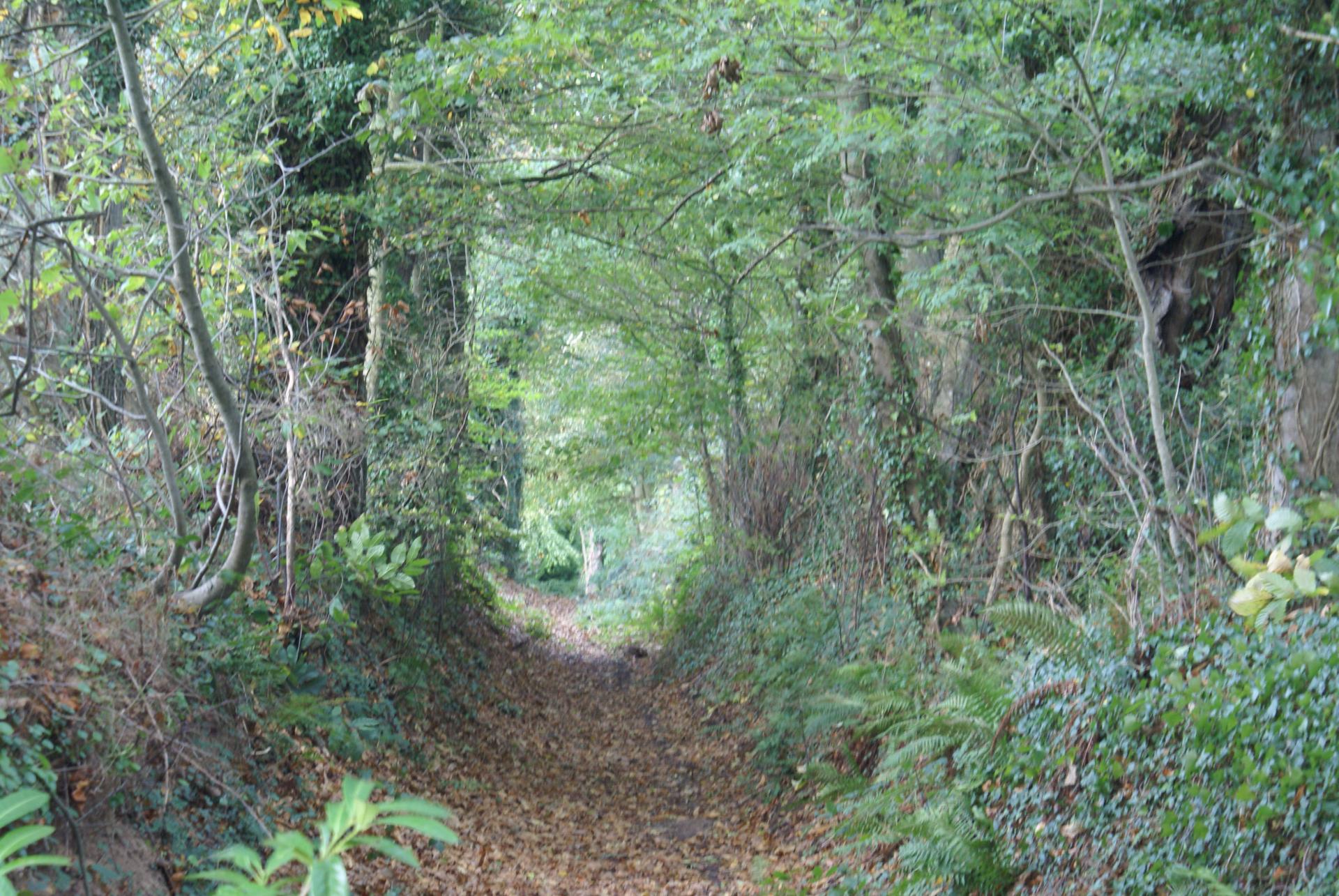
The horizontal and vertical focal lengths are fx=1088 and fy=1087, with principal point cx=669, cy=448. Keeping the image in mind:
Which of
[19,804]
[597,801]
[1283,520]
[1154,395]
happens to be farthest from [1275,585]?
[597,801]

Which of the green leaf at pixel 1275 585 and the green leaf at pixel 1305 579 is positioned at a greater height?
the green leaf at pixel 1305 579

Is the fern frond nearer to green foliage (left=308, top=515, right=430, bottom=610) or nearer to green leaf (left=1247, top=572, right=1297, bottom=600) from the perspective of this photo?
green leaf (left=1247, top=572, right=1297, bottom=600)

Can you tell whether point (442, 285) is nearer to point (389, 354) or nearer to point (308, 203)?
point (389, 354)

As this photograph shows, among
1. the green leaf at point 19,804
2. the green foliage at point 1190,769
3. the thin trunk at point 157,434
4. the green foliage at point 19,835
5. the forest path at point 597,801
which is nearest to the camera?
the green foliage at point 19,835

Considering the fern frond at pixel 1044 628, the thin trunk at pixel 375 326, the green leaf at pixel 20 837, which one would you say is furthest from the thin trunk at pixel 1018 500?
the green leaf at pixel 20 837

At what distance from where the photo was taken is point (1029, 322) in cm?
1061

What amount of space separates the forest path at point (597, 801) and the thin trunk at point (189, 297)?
272 cm

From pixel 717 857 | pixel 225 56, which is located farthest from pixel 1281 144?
pixel 225 56

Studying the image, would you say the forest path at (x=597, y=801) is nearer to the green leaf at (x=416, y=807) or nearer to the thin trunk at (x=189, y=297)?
the thin trunk at (x=189, y=297)

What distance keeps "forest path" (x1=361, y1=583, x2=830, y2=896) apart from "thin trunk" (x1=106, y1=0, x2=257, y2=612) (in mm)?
2719

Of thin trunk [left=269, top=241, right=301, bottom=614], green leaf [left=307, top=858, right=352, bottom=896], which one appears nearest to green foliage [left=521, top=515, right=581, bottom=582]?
thin trunk [left=269, top=241, right=301, bottom=614]

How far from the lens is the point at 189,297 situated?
17.1 feet

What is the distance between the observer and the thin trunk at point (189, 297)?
500cm

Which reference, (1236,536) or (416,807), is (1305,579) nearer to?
(1236,536)
